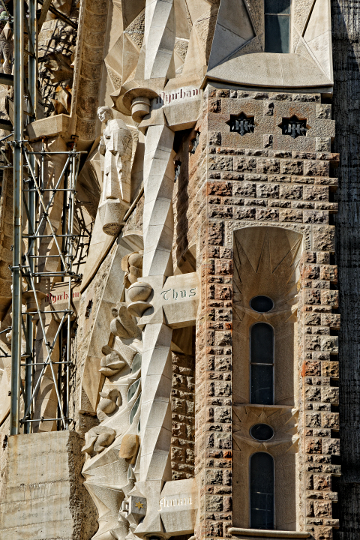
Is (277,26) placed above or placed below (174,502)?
above

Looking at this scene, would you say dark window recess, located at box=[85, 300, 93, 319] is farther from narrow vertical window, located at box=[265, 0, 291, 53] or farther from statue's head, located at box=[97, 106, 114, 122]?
narrow vertical window, located at box=[265, 0, 291, 53]

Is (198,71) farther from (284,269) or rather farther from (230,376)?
(230,376)

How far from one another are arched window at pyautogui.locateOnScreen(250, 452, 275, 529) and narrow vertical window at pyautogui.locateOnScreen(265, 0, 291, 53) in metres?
5.29

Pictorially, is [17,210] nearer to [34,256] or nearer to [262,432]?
[34,256]

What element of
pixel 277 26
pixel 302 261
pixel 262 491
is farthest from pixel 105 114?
pixel 262 491

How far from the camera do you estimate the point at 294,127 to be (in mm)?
18062

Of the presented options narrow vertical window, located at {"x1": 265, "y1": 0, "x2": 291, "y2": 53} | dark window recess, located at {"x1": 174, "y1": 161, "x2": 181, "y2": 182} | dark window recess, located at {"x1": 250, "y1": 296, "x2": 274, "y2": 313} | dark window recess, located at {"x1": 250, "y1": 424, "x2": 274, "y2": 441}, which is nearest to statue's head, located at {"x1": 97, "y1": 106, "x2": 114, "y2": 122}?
dark window recess, located at {"x1": 174, "y1": 161, "x2": 181, "y2": 182}

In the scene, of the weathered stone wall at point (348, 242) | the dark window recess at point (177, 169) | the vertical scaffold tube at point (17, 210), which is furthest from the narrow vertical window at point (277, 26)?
the vertical scaffold tube at point (17, 210)

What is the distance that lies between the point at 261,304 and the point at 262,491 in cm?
234

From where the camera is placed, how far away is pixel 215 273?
57.4 ft

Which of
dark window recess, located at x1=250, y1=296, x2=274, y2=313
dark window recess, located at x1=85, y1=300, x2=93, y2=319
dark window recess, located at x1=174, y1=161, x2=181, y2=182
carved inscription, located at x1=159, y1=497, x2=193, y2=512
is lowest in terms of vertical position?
carved inscription, located at x1=159, y1=497, x2=193, y2=512

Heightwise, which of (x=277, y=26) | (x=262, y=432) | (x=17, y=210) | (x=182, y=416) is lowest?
(x=262, y=432)

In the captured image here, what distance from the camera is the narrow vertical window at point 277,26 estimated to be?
738 inches

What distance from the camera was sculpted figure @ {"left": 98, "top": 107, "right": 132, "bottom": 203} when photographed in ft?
69.1
